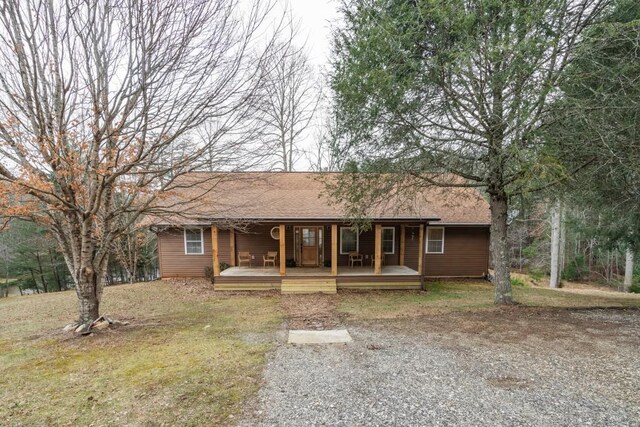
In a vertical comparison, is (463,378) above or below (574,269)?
above

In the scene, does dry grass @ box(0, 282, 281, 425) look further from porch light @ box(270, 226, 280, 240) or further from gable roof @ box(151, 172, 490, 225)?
porch light @ box(270, 226, 280, 240)

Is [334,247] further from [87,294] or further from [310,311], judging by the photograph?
[87,294]

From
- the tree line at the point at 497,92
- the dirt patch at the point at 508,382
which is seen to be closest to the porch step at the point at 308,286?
the tree line at the point at 497,92

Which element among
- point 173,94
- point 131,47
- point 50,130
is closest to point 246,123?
point 173,94

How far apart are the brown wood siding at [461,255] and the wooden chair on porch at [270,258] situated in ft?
21.9

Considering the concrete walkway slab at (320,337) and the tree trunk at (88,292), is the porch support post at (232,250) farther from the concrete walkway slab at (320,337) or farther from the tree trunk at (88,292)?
the concrete walkway slab at (320,337)

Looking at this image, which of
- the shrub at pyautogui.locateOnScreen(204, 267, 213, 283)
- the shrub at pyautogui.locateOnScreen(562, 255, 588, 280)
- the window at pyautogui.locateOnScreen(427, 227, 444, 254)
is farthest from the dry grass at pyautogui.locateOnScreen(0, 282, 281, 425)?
the shrub at pyautogui.locateOnScreen(562, 255, 588, 280)

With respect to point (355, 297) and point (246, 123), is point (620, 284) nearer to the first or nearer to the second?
point (355, 297)

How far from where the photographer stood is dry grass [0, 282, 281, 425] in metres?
3.45

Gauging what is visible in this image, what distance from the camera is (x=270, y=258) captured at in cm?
1305

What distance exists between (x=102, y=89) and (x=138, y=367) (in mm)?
4609

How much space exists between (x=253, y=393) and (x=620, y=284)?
22.9 meters

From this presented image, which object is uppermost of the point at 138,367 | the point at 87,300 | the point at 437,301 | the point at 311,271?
the point at 87,300

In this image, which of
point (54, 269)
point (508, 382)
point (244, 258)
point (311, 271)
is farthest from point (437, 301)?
point (54, 269)
